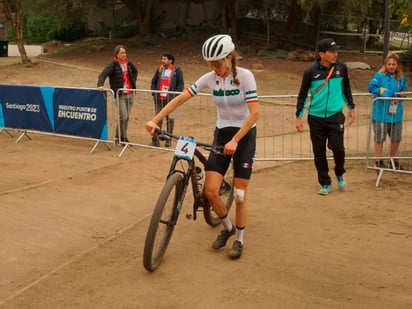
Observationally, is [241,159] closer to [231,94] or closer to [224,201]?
[231,94]

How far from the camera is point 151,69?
24.7 metres

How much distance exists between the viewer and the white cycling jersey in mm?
4910

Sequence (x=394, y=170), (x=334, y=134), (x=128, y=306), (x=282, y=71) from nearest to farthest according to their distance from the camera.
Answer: (x=128, y=306) → (x=334, y=134) → (x=394, y=170) → (x=282, y=71)

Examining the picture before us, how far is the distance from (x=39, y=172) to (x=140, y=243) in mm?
3798

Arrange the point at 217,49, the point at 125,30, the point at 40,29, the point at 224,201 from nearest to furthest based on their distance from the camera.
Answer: the point at 217,49, the point at 224,201, the point at 125,30, the point at 40,29

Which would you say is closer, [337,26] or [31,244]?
[31,244]

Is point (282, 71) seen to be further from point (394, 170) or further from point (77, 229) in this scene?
point (77, 229)

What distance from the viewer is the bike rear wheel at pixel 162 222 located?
4629 millimetres

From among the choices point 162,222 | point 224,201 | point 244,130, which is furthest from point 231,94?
point 224,201

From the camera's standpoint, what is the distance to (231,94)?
5.00 meters

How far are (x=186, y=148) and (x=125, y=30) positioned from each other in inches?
1264

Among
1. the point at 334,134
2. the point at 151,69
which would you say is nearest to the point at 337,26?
the point at 151,69

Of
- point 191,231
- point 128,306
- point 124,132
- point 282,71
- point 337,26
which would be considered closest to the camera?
point 128,306

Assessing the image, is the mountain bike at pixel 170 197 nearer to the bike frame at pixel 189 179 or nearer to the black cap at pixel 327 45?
the bike frame at pixel 189 179
